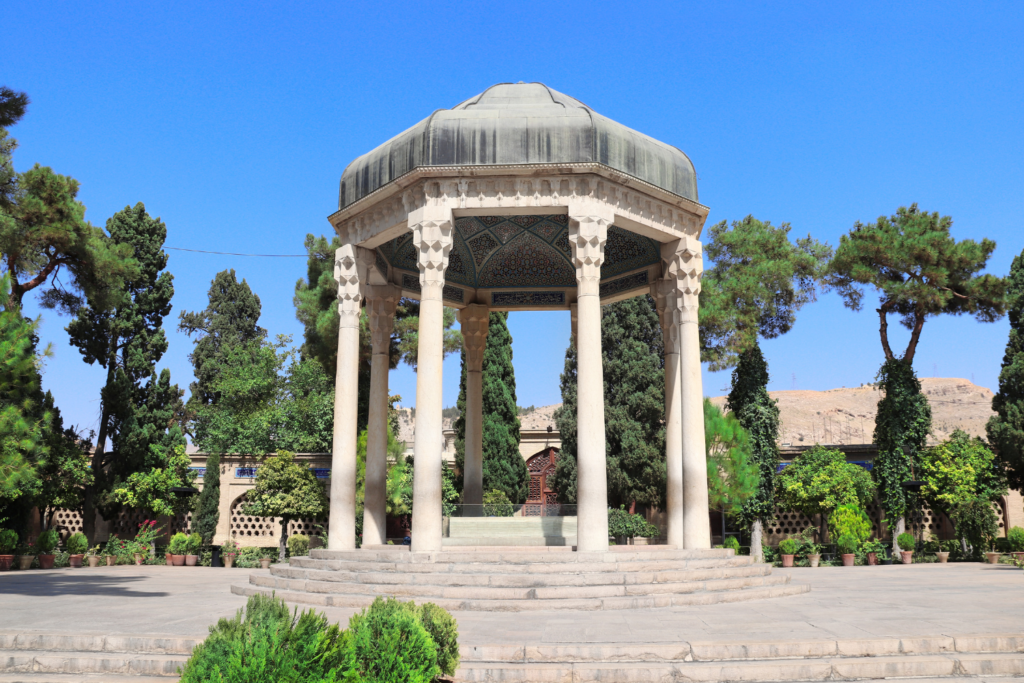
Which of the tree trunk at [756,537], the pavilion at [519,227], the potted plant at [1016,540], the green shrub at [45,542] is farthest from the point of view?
the tree trunk at [756,537]

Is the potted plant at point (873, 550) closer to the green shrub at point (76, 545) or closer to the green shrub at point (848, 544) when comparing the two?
the green shrub at point (848, 544)

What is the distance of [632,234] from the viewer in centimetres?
1995

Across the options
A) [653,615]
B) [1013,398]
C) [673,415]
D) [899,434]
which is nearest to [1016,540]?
[899,434]

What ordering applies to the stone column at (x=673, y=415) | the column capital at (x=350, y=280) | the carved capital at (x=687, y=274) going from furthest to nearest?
the stone column at (x=673, y=415) < the column capital at (x=350, y=280) < the carved capital at (x=687, y=274)

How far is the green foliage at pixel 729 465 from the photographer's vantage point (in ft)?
89.3

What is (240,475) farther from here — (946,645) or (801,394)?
(801,394)

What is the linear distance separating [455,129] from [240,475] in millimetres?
20702

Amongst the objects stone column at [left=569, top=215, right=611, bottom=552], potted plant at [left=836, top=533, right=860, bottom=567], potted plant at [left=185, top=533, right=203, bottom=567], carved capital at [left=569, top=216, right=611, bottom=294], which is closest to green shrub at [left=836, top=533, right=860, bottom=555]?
potted plant at [left=836, top=533, right=860, bottom=567]

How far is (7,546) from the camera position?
22734 millimetres

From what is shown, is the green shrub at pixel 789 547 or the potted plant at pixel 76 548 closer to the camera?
the potted plant at pixel 76 548

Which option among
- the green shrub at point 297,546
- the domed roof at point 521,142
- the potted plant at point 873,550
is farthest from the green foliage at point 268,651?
the potted plant at point 873,550

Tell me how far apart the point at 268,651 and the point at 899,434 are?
2769 cm

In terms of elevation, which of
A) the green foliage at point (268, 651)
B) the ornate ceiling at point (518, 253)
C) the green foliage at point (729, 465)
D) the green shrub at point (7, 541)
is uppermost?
the ornate ceiling at point (518, 253)

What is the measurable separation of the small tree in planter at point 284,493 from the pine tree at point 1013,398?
2353cm
